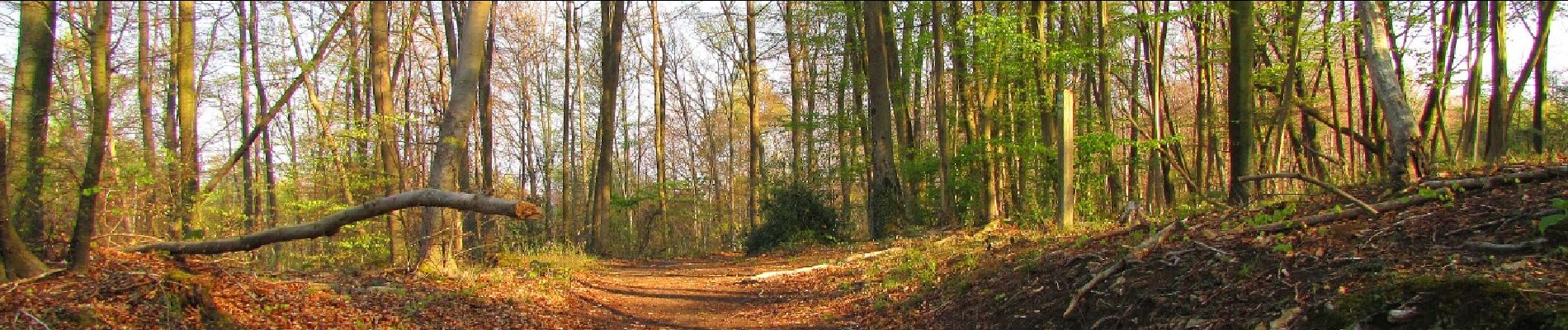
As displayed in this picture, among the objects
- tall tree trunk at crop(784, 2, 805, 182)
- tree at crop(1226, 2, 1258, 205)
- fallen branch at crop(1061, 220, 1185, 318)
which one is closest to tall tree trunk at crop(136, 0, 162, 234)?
fallen branch at crop(1061, 220, 1185, 318)

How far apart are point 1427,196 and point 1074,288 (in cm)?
211

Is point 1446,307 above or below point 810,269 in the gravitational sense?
above

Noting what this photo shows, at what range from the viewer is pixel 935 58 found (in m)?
16.8

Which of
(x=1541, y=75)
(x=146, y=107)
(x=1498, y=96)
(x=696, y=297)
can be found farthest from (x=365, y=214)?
(x=1541, y=75)

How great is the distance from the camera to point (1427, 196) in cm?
514

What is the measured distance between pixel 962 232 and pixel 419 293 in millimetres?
8504

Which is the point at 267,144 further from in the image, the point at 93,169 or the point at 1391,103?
the point at 1391,103

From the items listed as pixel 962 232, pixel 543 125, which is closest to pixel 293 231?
pixel 962 232

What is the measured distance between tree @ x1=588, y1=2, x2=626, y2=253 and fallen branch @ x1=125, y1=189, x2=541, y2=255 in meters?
12.5

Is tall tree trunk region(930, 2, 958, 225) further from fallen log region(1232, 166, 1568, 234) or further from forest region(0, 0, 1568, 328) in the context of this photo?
fallen log region(1232, 166, 1568, 234)

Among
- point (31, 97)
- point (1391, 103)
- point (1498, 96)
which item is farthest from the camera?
point (1498, 96)

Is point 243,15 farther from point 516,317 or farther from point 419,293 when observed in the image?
point 516,317

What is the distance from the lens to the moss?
323 centimetres

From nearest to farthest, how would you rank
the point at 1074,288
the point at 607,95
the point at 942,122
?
the point at 1074,288 → the point at 942,122 → the point at 607,95
